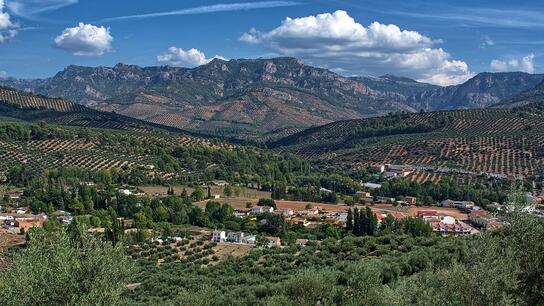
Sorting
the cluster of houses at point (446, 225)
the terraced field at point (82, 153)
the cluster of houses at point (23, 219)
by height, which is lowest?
the cluster of houses at point (446, 225)

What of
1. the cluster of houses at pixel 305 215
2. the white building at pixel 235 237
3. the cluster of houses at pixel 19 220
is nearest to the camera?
the cluster of houses at pixel 19 220

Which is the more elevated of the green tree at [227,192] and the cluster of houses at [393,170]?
the cluster of houses at [393,170]

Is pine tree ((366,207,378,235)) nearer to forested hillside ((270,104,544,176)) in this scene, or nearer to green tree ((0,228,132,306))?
green tree ((0,228,132,306))

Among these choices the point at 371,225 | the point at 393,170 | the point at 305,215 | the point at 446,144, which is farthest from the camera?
the point at 446,144

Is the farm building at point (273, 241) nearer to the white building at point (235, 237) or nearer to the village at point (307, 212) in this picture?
the village at point (307, 212)

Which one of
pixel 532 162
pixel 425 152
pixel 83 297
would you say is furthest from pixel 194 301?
pixel 425 152

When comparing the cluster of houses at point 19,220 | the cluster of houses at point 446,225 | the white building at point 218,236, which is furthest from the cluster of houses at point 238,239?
the cluster of houses at point 446,225

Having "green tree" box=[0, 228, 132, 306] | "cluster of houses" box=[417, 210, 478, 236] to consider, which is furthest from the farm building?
"green tree" box=[0, 228, 132, 306]

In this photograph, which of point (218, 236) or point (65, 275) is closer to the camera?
point (65, 275)

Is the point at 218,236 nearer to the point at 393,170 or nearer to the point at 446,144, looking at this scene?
the point at 393,170

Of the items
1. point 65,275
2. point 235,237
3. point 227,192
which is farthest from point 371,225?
point 65,275
